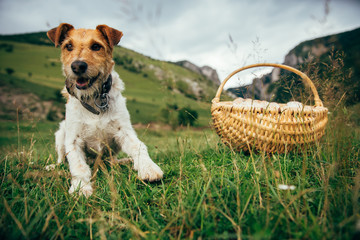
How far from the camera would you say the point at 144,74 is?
148 ft

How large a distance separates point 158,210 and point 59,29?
307 cm

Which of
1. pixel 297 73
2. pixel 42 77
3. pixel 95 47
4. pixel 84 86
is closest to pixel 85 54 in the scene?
pixel 95 47

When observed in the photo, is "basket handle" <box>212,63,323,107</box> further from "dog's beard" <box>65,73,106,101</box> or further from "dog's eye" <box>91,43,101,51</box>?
"dog's eye" <box>91,43,101,51</box>

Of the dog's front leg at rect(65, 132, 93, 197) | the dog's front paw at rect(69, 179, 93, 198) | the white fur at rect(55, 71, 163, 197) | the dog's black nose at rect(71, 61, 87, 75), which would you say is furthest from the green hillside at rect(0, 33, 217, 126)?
the dog's front paw at rect(69, 179, 93, 198)

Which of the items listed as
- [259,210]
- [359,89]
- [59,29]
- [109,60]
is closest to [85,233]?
[259,210]

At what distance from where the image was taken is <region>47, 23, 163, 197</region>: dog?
2604 mm

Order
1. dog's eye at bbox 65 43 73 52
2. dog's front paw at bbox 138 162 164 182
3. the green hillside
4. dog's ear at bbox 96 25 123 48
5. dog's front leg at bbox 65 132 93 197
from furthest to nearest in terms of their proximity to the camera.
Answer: the green hillside → dog's ear at bbox 96 25 123 48 → dog's eye at bbox 65 43 73 52 → dog's front leg at bbox 65 132 93 197 → dog's front paw at bbox 138 162 164 182

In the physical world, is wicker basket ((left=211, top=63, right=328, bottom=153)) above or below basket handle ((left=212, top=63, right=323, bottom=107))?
below

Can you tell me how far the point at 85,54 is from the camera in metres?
2.67

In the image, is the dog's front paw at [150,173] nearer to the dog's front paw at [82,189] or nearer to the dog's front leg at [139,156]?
the dog's front leg at [139,156]

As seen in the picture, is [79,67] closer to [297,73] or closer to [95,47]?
[95,47]

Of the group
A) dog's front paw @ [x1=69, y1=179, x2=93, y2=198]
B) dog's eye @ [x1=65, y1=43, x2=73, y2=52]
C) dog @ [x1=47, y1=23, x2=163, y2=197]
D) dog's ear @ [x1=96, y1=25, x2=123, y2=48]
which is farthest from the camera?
dog's ear @ [x1=96, y1=25, x2=123, y2=48]

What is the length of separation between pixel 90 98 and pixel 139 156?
1.22 m

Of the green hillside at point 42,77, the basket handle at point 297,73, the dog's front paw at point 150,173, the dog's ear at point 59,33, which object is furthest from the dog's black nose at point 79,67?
the green hillside at point 42,77
